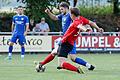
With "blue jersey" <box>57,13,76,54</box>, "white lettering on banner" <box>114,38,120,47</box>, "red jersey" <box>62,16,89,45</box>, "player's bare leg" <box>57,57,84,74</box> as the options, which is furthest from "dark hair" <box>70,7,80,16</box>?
"white lettering on banner" <box>114,38,120,47</box>

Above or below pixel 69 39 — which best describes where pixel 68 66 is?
→ below

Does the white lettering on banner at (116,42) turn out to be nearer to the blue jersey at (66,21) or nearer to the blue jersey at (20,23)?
the blue jersey at (20,23)

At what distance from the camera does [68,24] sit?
1562 centimetres

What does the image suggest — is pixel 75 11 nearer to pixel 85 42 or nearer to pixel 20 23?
pixel 20 23

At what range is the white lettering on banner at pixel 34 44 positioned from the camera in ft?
86.8

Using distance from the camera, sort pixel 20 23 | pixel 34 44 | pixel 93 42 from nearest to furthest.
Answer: pixel 20 23
pixel 34 44
pixel 93 42

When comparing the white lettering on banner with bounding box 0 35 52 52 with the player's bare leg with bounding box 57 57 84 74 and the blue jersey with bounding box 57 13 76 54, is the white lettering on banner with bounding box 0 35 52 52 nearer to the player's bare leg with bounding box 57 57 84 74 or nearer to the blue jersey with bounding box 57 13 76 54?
the blue jersey with bounding box 57 13 76 54

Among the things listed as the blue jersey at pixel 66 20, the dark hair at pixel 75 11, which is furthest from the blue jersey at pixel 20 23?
the dark hair at pixel 75 11

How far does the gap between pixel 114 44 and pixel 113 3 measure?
31.6 ft

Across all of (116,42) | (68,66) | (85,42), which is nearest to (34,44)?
(85,42)

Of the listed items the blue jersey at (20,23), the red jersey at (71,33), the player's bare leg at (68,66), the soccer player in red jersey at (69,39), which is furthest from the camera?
the blue jersey at (20,23)

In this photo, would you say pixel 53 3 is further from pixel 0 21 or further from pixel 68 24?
pixel 68 24

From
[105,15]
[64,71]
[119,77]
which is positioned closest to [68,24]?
[64,71]

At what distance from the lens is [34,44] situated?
26.8 m
